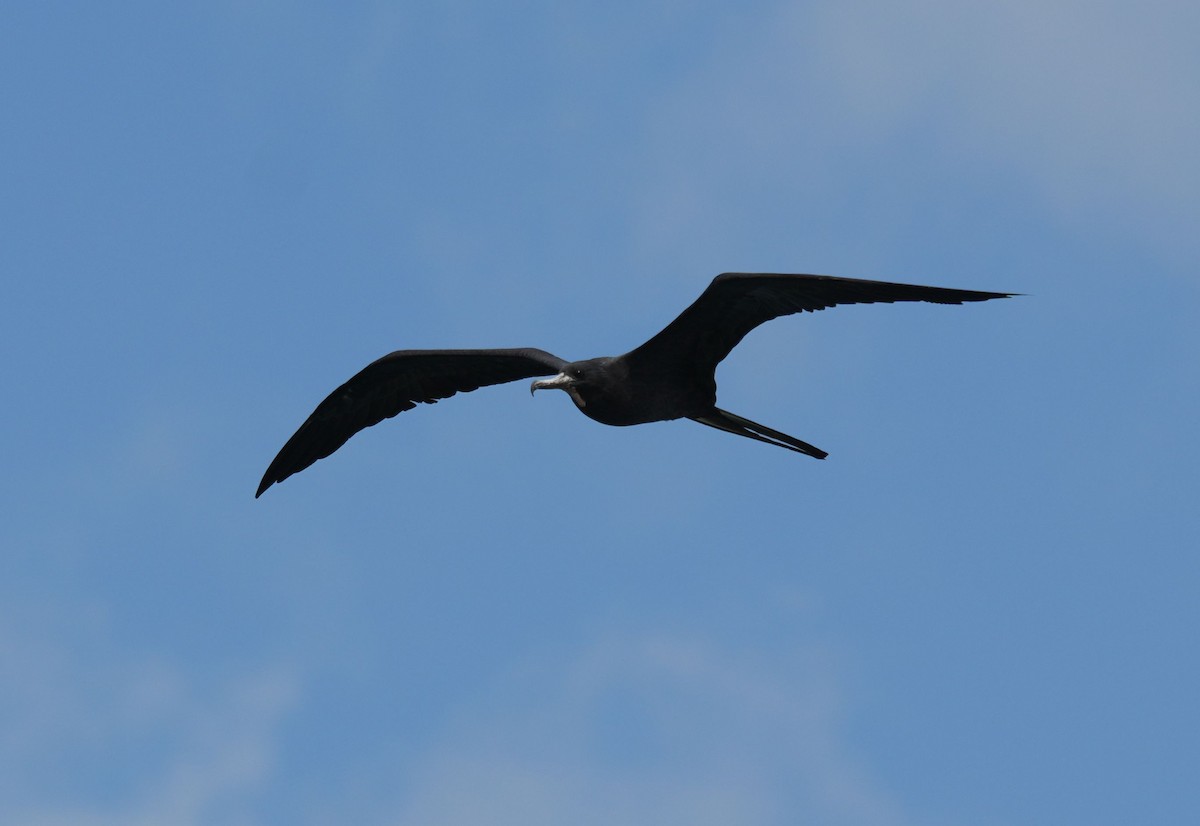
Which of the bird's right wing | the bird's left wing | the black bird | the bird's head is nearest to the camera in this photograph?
the bird's left wing

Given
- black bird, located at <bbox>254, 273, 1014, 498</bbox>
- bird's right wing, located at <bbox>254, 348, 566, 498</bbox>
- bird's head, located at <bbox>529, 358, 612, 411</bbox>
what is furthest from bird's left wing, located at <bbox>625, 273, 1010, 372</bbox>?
bird's right wing, located at <bbox>254, 348, 566, 498</bbox>

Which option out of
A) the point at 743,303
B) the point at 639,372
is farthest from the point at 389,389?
the point at 743,303

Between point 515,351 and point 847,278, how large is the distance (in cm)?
375

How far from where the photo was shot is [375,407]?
1565 cm

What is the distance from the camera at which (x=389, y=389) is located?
51.1 ft

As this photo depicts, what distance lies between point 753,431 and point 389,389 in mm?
3866

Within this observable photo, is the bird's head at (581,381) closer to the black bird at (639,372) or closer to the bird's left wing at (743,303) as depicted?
the black bird at (639,372)

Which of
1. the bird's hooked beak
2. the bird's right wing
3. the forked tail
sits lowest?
the forked tail

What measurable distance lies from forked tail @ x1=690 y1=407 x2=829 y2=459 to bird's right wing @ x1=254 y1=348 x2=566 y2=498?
1767 mm

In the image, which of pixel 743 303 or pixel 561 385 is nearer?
pixel 743 303

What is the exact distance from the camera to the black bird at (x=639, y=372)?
1223 cm

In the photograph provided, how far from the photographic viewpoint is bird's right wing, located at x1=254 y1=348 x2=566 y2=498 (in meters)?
15.0

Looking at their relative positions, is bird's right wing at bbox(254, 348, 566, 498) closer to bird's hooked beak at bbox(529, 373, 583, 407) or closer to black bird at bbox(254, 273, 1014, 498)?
black bird at bbox(254, 273, 1014, 498)

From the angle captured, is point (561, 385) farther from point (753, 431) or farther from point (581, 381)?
point (753, 431)
